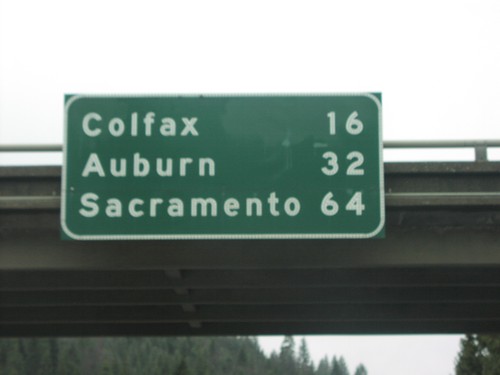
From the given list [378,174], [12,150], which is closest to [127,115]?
[12,150]

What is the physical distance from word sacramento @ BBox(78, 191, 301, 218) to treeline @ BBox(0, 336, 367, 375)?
337 ft

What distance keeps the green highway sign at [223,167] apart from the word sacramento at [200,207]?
13 mm

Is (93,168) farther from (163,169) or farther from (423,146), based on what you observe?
(423,146)

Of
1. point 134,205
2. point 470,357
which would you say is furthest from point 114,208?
point 470,357

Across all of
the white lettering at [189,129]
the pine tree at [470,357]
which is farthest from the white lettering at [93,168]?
the pine tree at [470,357]

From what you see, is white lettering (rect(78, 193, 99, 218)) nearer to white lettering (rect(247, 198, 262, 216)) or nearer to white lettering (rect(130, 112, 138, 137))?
white lettering (rect(130, 112, 138, 137))

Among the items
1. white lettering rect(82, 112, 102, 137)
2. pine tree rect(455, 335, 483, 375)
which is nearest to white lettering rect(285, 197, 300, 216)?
white lettering rect(82, 112, 102, 137)

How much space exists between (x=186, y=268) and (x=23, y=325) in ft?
24.2

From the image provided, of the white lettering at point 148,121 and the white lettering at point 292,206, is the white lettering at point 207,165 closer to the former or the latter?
the white lettering at point 148,121

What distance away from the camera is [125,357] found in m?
160

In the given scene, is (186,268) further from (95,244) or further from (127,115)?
(127,115)

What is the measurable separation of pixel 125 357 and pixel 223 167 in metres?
146

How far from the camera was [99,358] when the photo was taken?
15988 cm

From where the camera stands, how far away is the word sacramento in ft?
53.4
